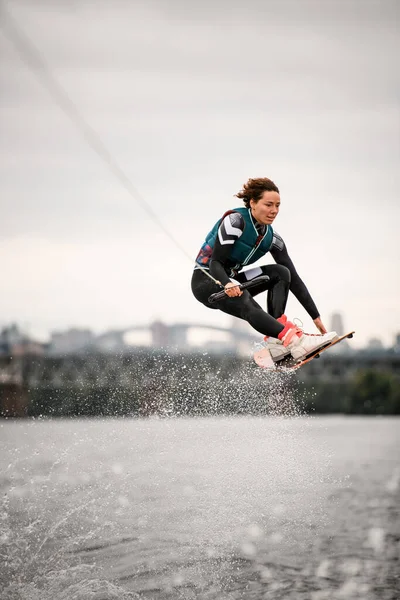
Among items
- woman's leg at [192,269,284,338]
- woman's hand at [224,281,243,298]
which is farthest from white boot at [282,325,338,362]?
woman's hand at [224,281,243,298]

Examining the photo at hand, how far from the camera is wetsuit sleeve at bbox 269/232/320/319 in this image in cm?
1273

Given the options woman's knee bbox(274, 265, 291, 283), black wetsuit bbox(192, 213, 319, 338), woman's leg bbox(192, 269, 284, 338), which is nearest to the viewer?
black wetsuit bbox(192, 213, 319, 338)

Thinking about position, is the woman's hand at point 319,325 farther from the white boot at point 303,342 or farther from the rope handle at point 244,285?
the rope handle at point 244,285

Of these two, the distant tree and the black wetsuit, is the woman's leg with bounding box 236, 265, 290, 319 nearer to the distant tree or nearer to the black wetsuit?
the black wetsuit

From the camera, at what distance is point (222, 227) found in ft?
39.7

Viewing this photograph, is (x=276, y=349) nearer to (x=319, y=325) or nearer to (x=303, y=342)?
(x=303, y=342)

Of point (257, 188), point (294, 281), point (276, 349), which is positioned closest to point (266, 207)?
point (257, 188)

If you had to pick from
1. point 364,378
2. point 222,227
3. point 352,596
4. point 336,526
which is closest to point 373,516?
point 336,526

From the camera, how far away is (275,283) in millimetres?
12656

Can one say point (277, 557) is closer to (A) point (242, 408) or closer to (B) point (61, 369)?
(A) point (242, 408)

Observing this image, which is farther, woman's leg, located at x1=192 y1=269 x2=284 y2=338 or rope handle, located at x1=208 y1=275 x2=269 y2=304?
woman's leg, located at x1=192 y1=269 x2=284 y2=338

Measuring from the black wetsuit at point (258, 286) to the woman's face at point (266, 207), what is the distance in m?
Result: 0.16

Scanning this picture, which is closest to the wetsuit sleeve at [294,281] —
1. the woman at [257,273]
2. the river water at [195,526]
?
the woman at [257,273]

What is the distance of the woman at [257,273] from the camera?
12.0 metres
